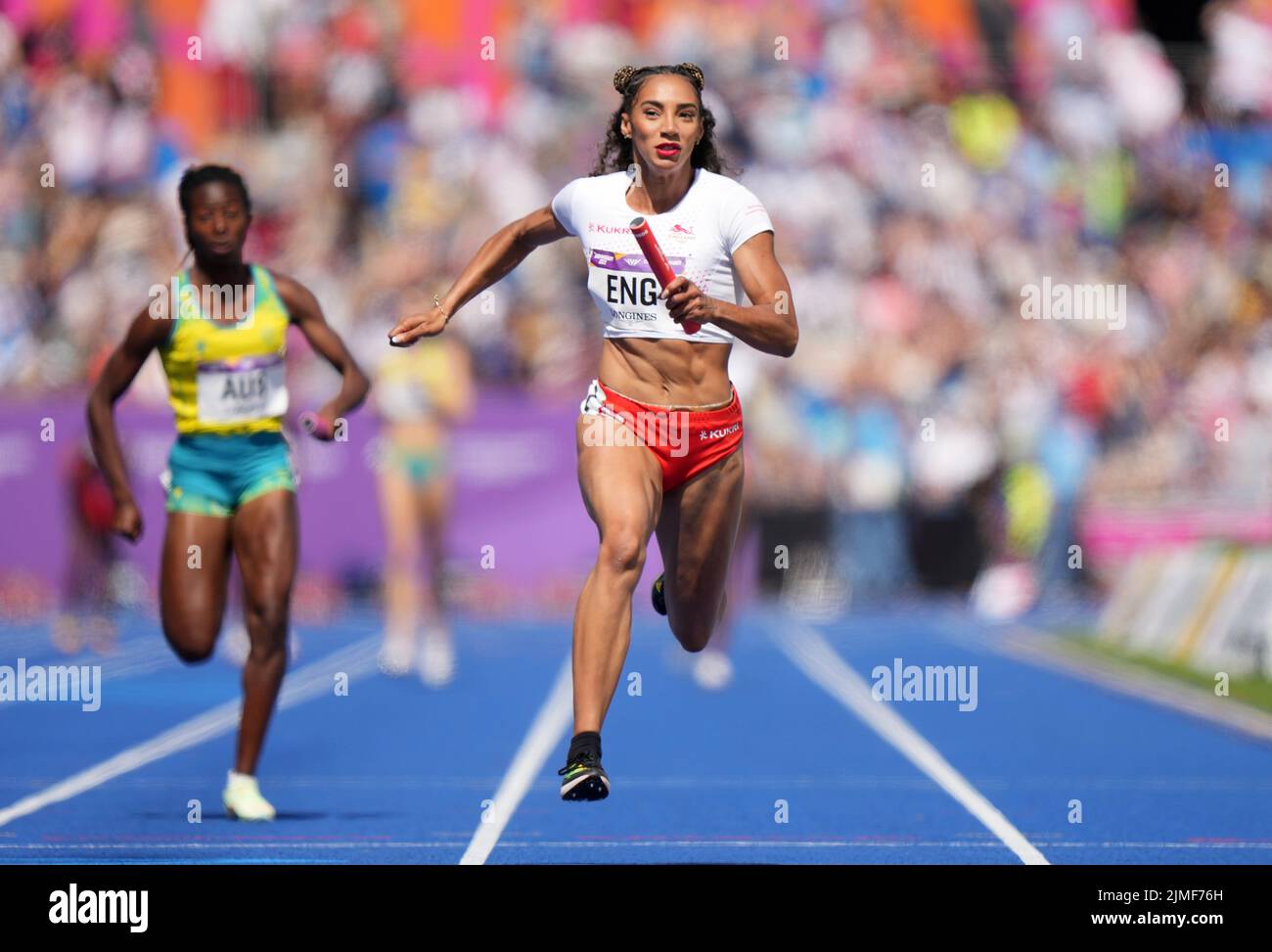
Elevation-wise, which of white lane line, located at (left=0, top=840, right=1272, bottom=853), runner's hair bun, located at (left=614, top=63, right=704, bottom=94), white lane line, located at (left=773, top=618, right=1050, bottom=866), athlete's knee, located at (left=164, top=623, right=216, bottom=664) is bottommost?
white lane line, located at (left=773, top=618, right=1050, bottom=866)

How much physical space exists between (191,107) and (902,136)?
25.7 ft

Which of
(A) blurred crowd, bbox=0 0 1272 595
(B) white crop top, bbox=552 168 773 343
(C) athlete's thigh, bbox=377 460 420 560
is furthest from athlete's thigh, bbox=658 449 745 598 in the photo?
(A) blurred crowd, bbox=0 0 1272 595

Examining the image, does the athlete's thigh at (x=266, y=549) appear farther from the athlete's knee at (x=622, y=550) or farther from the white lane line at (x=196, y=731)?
the athlete's knee at (x=622, y=550)

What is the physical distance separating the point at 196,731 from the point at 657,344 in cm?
600

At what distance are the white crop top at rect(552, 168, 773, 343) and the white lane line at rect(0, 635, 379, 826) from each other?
363 cm

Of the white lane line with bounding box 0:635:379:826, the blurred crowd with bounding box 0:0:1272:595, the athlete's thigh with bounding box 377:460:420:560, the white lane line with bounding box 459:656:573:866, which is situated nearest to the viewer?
the white lane line with bounding box 459:656:573:866

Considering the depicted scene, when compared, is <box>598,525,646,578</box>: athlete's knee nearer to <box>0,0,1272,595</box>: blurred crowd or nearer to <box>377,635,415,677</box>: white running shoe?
<box>377,635,415,677</box>: white running shoe

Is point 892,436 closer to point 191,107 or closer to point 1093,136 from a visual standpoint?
point 1093,136

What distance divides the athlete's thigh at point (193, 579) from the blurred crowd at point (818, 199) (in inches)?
414

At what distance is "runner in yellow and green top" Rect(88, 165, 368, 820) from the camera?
846cm

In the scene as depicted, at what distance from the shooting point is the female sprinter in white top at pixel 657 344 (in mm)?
6570

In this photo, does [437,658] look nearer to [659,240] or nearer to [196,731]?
[196,731]

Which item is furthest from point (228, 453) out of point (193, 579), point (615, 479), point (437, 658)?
point (437, 658)
